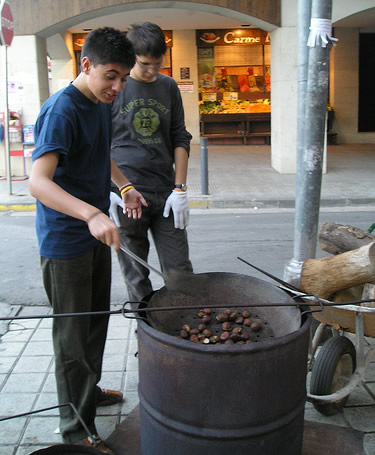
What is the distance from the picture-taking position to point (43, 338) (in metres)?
4.30

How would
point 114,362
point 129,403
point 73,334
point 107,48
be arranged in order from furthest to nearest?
point 114,362, point 129,403, point 73,334, point 107,48

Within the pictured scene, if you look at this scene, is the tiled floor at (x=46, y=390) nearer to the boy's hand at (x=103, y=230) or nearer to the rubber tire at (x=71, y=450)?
the rubber tire at (x=71, y=450)

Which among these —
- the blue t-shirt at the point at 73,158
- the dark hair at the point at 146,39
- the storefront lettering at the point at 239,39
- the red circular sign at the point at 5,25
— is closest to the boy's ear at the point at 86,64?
the blue t-shirt at the point at 73,158

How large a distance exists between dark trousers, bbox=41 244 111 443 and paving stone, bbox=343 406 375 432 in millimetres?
1510

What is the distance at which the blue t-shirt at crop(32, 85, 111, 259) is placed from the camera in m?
2.38

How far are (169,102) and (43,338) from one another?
84.4 inches

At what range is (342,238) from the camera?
339cm

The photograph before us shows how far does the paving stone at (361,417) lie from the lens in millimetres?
3084

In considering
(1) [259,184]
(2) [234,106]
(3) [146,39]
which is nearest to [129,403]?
(3) [146,39]

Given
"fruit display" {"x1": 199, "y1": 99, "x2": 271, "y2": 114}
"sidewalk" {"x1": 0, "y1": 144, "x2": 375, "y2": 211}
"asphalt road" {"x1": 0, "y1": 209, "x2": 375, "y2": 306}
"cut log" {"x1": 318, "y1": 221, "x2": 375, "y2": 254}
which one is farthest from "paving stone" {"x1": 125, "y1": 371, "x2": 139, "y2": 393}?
"fruit display" {"x1": 199, "y1": 99, "x2": 271, "y2": 114}

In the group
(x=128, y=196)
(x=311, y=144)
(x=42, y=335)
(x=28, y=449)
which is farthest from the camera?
(x=42, y=335)

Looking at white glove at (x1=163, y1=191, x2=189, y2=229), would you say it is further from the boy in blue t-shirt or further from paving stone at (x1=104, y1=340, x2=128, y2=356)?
paving stone at (x1=104, y1=340, x2=128, y2=356)

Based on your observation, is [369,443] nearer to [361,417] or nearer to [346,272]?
[361,417]

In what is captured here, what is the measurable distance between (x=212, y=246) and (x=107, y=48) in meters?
4.92
